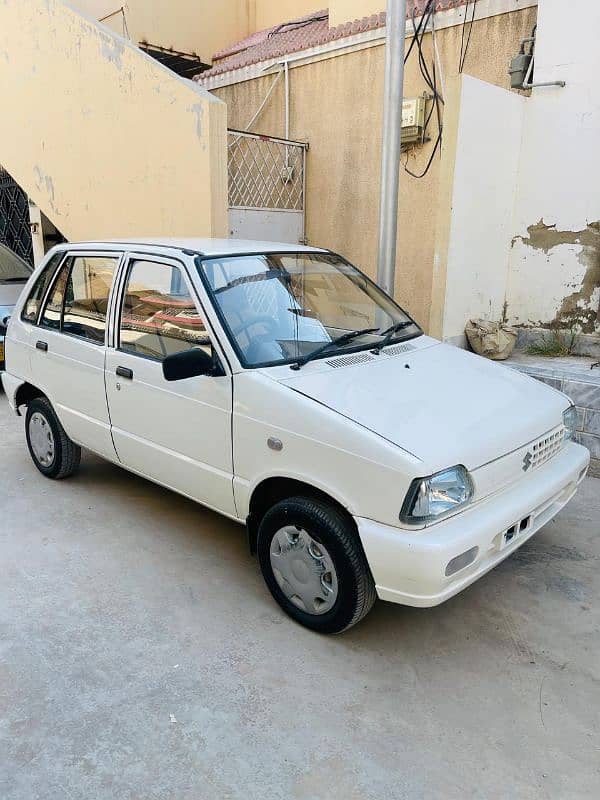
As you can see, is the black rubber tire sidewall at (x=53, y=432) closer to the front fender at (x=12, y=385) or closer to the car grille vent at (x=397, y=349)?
the front fender at (x=12, y=385)

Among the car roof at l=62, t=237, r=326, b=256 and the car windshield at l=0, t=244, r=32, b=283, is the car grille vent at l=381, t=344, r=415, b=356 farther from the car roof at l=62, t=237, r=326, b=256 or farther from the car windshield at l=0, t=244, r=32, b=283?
the car windshield at l=0, t=244, r=32, b=283

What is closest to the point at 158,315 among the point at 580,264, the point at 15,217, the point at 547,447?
the point at 547,447

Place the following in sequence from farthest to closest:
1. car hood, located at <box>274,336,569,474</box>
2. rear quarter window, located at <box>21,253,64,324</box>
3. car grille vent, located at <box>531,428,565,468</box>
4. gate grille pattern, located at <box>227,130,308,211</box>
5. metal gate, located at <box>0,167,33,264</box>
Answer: metal gate, located at <box>0,167,33,264</box>
gate grille pattern, located at <box>227,130,308,211</box>
rear quarter window, located at <box>21,253,64,324</box>
car grille vent, located at <box>531,428,565,468</box>
car hood, located at <box>274,336,569,474</box>

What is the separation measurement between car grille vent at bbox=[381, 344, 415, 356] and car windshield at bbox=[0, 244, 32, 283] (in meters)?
6.20

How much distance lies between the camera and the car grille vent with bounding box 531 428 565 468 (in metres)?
3.09

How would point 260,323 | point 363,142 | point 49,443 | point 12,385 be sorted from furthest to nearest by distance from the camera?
point 363,142 < point 12,385 < point 49,443 < point 260,323

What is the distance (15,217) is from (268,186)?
6.29m

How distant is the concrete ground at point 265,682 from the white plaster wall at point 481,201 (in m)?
2.77

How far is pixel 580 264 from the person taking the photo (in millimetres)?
5984

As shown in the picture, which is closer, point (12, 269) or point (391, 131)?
point (391, 131)

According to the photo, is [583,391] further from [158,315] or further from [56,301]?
[56,301]

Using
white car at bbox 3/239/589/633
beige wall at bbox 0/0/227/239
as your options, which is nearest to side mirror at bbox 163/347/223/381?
white car at bbox 3/239/589/633

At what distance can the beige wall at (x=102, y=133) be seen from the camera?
6379 mm

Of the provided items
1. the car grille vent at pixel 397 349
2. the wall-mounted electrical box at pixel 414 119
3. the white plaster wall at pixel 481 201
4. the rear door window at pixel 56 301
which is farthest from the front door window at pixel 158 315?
the wall-mounted electrical box at pixel 414 119
